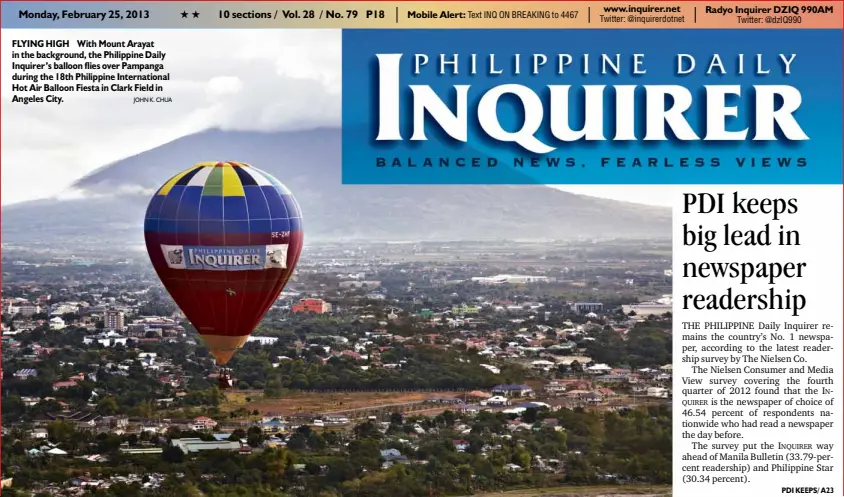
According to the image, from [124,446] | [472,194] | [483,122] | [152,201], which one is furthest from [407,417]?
[472,194]

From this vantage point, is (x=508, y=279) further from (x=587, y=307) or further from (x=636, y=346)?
(x=636, y=346)

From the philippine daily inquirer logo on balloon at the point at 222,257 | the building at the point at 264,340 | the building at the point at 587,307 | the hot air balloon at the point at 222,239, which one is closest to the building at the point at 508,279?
the building at the point at 587,307

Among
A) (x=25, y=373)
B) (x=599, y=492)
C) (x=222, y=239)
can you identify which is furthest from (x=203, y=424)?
(x=222, y=239)

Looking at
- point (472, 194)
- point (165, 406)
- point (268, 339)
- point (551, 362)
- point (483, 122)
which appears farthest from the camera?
point (472, 194)

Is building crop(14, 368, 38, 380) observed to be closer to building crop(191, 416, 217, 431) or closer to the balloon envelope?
building crop(191, 416, 217, 431)

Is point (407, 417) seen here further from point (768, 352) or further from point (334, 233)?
point (334, 233)

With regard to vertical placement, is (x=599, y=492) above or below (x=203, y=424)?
below
